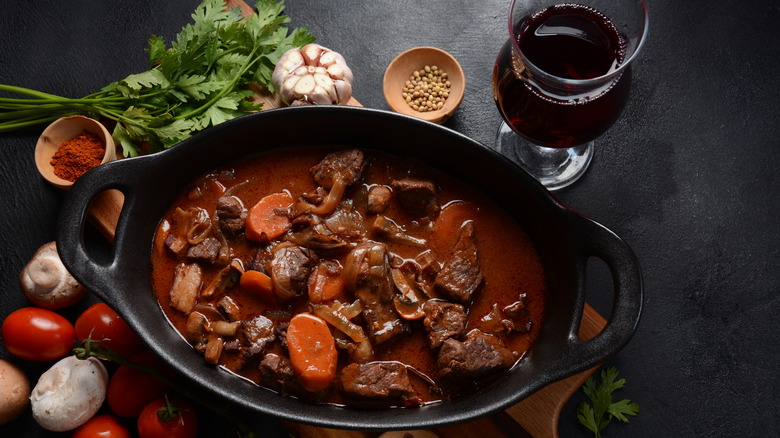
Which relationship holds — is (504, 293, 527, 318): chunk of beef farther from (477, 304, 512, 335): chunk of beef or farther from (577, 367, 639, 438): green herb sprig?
(577, 367, 639, 438): green herb sprig

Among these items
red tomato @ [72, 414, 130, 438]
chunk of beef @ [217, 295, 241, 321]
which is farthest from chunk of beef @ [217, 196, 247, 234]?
red tomato @ [72, 414, 130, 438]

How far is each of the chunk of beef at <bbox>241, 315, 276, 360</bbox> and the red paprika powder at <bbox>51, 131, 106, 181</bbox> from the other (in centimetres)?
135

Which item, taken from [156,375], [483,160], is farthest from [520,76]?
[156,375]

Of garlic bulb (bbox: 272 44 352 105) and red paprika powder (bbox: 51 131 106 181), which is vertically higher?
garlic bulb (bbox: 272 44 352 105)

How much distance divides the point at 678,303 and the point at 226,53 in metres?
3.07

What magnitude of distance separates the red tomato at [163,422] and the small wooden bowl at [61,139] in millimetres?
1368

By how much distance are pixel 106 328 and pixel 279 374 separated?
1140mm

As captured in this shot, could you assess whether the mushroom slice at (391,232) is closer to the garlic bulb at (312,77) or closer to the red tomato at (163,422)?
the garlic bulb at (312,77)

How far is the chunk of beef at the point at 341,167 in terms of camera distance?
3498 millimetres

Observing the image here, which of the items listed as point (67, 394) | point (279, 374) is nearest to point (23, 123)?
point (67, 394)

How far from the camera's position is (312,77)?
12.4ft

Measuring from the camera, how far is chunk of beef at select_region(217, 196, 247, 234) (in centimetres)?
349

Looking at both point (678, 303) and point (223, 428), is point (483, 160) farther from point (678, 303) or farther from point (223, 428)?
point (223, 428)

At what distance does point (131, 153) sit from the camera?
3.70m
